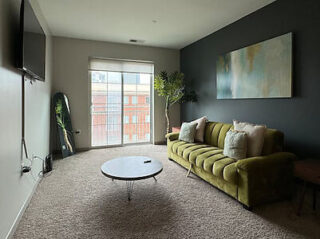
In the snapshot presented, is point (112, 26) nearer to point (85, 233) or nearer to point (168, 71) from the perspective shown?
point (168, 71)

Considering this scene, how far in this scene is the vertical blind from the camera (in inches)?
194

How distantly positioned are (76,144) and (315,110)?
→ 4.66 metres

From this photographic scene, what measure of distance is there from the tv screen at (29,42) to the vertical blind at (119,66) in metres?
2.35

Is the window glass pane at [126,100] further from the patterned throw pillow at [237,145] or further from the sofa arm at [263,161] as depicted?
the sofa arm at [263,161]

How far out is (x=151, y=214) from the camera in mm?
2113

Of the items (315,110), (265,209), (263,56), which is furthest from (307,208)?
(263,56)

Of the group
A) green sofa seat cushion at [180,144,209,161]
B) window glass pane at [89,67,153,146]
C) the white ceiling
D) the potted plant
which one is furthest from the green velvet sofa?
the potted plant

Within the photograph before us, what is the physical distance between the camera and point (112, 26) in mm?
3971

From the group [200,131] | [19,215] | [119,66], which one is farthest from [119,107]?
[19,215]

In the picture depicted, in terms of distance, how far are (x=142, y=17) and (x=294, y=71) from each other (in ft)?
8.47

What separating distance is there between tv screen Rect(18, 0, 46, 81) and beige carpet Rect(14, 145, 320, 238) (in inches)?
60.2

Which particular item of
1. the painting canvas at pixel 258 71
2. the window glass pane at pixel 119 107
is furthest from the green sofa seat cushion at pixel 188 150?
the window glass pane at pixel 119 107

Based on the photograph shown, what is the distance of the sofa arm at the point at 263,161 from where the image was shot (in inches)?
84.4

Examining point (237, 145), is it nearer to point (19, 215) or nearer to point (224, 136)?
point (224, 136)
